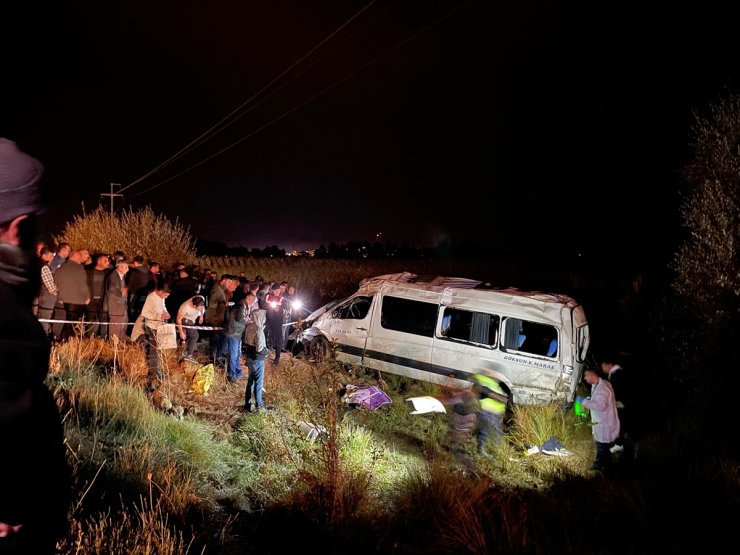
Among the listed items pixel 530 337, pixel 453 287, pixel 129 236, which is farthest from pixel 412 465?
pixel 129 236

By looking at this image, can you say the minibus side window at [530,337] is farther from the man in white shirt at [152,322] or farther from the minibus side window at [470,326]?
the man in white shirt at [152,322]

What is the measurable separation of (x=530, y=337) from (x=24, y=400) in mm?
9115

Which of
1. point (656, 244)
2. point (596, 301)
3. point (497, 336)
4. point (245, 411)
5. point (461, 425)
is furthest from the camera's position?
point (656, 244)

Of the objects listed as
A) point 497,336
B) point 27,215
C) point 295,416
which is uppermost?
point 27,215

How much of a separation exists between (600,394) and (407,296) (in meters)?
4.32

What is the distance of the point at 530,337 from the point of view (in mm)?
9680

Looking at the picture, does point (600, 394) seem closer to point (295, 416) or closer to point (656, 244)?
point (295, 416)

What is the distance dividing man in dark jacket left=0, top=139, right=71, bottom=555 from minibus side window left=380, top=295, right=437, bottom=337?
27.8 ft

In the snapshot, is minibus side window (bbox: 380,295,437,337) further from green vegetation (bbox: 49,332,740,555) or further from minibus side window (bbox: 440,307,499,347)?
green vegetation (bbox: 49,332,740,555)

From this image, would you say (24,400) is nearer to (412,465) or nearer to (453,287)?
(412,465)

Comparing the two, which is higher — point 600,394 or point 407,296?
point 407,296

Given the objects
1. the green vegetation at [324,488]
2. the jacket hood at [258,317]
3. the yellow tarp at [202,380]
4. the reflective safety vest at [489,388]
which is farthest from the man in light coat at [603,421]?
the yellow tarp at [202,380]

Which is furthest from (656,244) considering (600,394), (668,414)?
(600,394)

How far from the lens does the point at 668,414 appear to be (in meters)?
8.36
